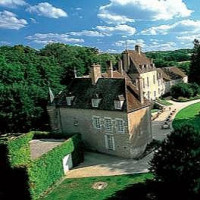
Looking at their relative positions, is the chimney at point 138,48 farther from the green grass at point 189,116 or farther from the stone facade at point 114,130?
the stone facade at point 114,130

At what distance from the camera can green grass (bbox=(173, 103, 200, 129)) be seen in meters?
48.6

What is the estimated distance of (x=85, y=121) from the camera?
1540 inches

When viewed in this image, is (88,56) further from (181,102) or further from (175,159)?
(175,159)

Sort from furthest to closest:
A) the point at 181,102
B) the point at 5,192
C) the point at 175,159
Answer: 1. the point at 181,102
2. the point at 5,192
3. the point at 175,159

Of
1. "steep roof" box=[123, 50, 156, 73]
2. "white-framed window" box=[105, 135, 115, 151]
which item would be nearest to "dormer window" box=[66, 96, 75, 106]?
"white-framed window" box=[105, 135, 115, 151]

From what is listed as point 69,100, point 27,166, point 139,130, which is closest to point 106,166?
point 139,130

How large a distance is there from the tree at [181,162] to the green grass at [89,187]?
5394 millimetres

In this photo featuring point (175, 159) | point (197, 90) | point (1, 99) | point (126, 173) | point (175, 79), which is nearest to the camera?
point (175, 159)

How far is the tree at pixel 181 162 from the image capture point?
2206cm

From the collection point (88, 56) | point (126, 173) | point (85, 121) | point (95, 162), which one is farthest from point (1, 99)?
point (88, 56)

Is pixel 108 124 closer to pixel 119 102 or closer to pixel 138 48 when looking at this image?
pixel 119 102

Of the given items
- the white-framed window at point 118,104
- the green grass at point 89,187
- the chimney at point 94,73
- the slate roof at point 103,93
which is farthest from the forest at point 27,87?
the green grass at point 89,187

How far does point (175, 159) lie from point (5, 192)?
15.6 metres

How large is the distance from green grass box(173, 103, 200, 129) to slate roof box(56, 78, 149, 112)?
44.2ft
